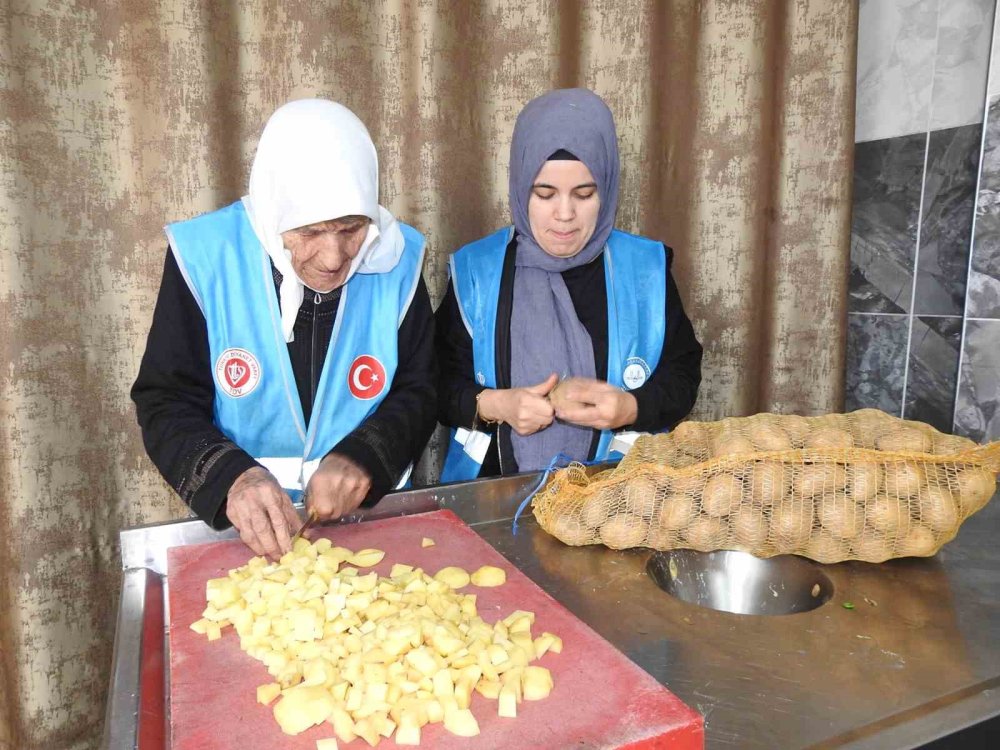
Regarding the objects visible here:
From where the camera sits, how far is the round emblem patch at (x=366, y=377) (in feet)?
5.01

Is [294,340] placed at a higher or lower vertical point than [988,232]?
lower

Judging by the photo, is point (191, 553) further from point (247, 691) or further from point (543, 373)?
point (543, 373)

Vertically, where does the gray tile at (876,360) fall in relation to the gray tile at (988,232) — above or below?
below

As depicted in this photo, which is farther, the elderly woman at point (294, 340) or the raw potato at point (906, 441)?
the elderly woman at point (294, 340)

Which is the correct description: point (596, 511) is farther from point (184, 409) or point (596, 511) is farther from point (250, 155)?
point (250, 155)

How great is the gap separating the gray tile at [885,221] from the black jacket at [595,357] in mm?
814

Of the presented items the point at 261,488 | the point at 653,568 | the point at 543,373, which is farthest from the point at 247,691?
the point at 543,373

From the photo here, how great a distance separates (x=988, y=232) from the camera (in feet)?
6.09

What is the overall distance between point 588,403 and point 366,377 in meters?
0.48

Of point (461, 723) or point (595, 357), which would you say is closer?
point (461, 723)

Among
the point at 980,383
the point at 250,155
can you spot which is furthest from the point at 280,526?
the point at 980,383

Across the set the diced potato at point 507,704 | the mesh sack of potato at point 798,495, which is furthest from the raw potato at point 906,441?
the diced potato at point 507,704

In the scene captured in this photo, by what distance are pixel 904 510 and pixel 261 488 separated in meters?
0.98

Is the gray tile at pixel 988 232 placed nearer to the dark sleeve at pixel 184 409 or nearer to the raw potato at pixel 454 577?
the raw potato at pixel 454 577
